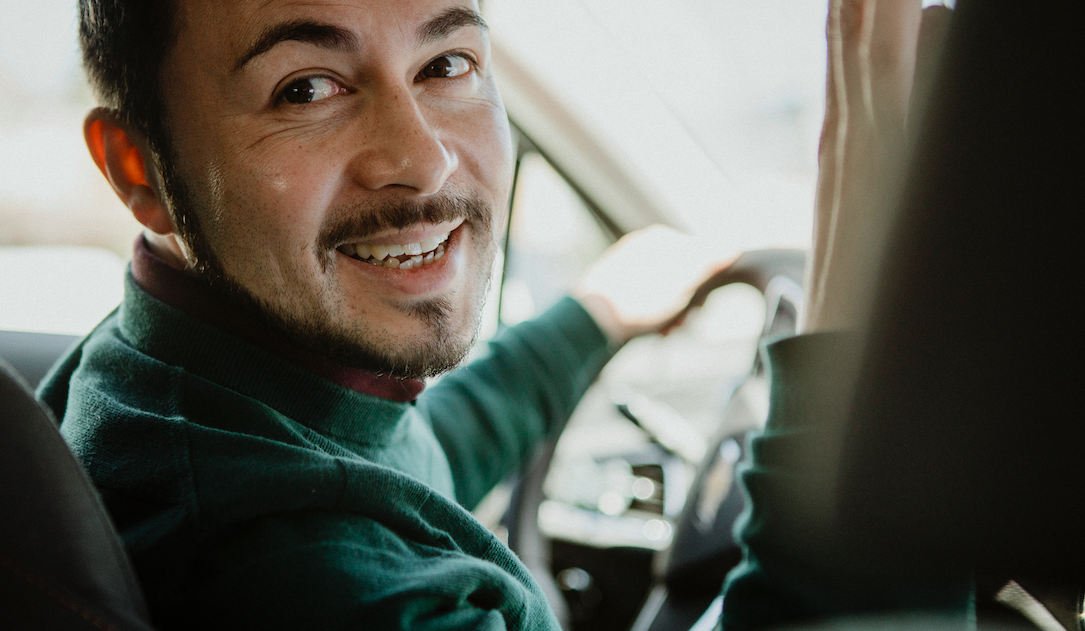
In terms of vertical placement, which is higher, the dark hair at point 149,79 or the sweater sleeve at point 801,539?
the dark hair at point 149,79

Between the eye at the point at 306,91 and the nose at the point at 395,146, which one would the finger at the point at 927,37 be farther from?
the eye at the point at 306,91

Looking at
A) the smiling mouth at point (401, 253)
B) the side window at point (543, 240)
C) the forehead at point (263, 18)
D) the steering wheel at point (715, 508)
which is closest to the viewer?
the forehead at point (263, 18)

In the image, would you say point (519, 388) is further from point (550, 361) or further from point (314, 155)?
point (314, 155)

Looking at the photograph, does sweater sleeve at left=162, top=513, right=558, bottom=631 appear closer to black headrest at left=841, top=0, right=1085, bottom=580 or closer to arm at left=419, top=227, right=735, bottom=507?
black headrest at left=841, top=0, right=1085, bottom=580

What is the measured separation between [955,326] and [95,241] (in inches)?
79.1

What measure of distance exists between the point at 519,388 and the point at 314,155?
0.82m

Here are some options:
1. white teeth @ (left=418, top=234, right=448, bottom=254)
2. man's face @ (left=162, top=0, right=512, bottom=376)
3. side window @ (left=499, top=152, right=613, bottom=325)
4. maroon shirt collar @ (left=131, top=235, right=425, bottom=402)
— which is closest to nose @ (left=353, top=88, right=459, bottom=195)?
man's face @ (left=162, top=0, right=512, bottom=376)

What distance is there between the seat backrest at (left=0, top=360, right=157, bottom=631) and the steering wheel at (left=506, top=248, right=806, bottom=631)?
1.08 metres

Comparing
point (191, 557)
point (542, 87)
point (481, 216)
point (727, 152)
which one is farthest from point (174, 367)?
point (727, 152)

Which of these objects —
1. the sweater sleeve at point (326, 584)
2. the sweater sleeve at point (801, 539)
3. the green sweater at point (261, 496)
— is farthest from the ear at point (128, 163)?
the sweater sleeve at point (801, 539)

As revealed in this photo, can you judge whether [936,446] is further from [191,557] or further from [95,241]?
[95,241]

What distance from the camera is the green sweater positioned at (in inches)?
29.5

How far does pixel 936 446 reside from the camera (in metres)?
0.49

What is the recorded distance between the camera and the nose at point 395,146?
1007 mm
